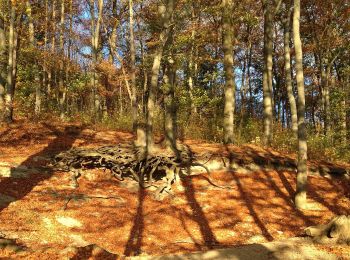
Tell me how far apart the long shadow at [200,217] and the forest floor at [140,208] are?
28 mm

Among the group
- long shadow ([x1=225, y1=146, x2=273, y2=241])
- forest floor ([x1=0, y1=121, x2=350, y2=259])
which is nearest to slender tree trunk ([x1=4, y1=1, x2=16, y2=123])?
forest floor ([x1=0, y1=121, x2=350, y2=259])

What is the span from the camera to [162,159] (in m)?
13.3

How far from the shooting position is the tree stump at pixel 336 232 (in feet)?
24.4

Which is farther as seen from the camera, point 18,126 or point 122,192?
point 18,126

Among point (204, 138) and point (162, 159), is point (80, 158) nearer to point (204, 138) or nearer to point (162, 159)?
point (162, 159)

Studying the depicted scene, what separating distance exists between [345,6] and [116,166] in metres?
18.1

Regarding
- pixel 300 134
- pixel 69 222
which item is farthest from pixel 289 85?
pixel 69 222

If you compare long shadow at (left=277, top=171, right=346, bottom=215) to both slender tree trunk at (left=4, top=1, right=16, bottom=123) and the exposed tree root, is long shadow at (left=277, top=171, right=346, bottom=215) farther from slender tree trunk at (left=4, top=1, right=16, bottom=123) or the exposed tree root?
slender tree trunk at (left=4, top=1, right=16, bottom=123)

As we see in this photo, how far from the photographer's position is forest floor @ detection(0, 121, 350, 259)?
8.08 meters

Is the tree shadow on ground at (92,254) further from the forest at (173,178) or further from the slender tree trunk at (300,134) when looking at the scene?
the slender tree trunk at (300,134)

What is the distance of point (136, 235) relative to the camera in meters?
8.95

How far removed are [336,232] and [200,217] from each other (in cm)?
406

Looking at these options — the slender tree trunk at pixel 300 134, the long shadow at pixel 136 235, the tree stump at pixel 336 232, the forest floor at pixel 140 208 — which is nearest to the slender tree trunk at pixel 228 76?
the forest floor at pixel 140 208

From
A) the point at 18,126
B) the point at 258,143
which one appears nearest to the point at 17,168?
the point at 18,126
